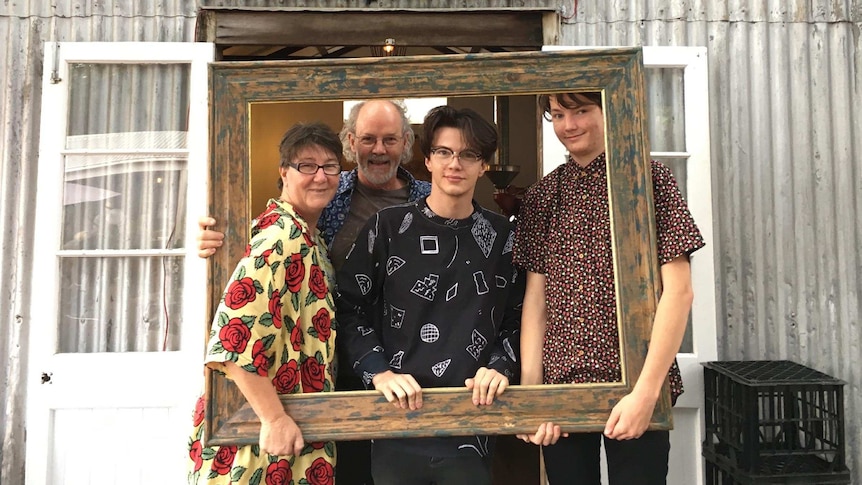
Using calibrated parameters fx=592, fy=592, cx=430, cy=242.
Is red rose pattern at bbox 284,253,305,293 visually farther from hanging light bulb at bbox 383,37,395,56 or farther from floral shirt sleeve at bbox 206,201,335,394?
hanging light bulb at bbox 383,37,395,56

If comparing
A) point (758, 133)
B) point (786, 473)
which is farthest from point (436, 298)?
point (758, 133)

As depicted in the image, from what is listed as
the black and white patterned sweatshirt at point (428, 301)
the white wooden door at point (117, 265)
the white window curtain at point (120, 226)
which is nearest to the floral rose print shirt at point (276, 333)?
the black and white patterned sweatshirt at point (428, 301)

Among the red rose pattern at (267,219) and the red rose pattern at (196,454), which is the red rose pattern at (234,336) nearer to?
the red rose pattern at (267,219)

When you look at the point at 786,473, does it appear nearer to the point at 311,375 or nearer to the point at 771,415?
the point at 771,415

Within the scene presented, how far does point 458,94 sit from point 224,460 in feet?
4.12

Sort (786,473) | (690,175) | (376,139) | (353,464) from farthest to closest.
Result: (690,175) < (786,473) < (353,464) < (376,139)

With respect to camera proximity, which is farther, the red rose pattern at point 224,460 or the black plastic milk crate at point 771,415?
the black plastic milk crate at point 771,415

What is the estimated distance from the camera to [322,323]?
5.60ft

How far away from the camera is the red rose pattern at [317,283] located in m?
1.69

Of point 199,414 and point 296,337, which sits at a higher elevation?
point 296,337

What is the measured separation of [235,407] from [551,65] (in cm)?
131

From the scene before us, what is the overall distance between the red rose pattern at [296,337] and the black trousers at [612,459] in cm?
82

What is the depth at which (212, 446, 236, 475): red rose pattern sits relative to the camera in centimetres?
171

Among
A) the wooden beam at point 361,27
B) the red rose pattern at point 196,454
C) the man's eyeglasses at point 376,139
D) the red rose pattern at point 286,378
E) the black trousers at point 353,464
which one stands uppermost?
the wooden beam at point 361,27
